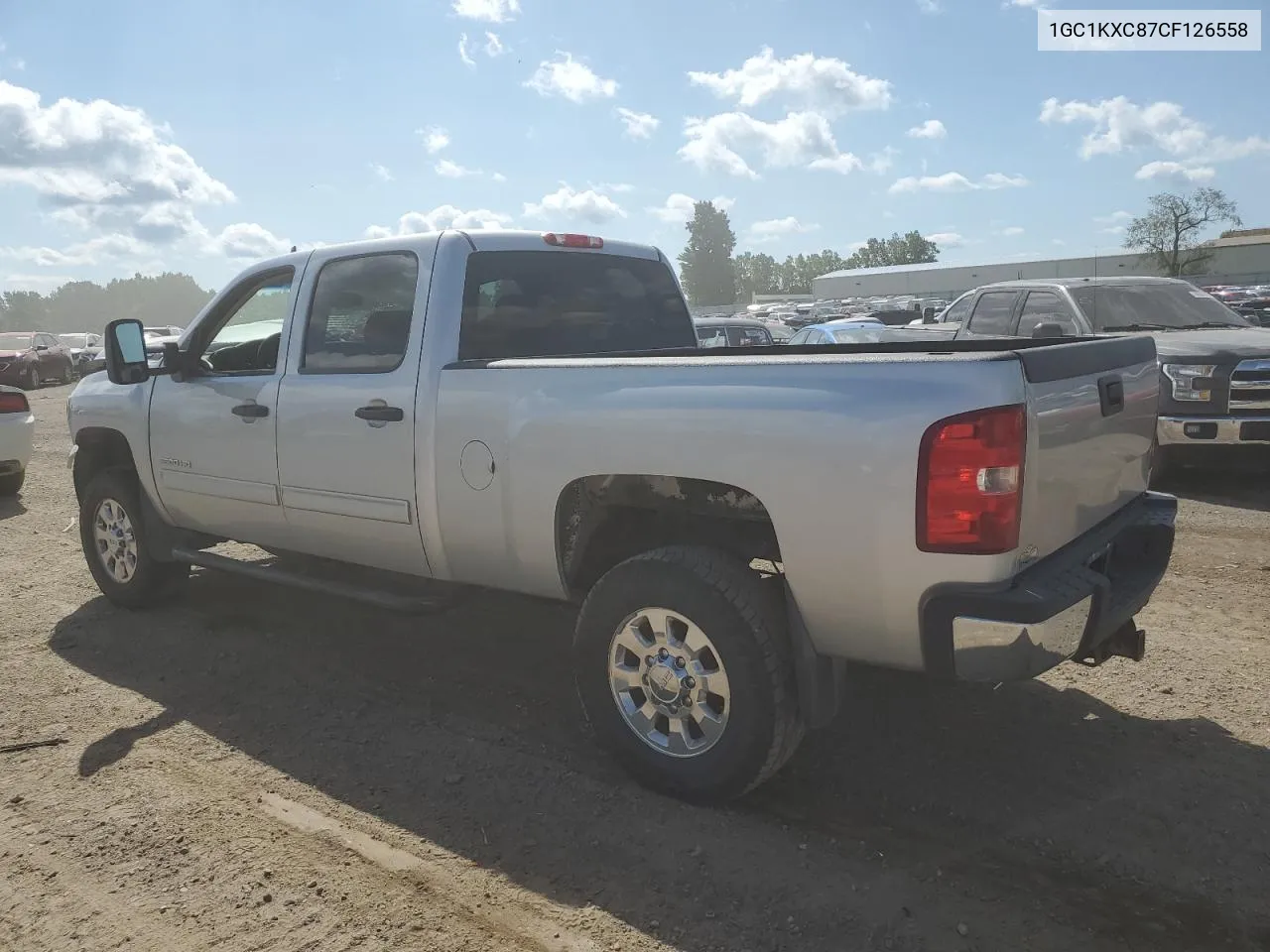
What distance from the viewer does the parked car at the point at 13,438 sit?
9.80 metres

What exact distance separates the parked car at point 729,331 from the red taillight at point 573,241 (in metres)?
9.95

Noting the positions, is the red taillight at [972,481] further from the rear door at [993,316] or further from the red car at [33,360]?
the red car at [33,360]

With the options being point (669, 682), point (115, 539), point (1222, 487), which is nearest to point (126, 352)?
point (115, 539)

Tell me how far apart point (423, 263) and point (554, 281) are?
650 mm

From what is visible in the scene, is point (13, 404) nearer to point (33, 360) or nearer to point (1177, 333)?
point (1177, 333)

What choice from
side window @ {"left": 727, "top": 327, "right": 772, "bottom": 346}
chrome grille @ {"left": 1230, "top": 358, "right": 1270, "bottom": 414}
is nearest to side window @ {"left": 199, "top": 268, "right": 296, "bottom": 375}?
chrome grille @ {"left": 1230, "top": 358, "right": 1270, "bottom": 414}

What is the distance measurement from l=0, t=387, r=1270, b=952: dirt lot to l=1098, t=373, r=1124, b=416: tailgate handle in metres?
1.32

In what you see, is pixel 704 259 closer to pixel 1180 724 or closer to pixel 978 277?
pixel 978 277

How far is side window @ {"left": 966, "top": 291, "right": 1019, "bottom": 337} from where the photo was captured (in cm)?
1009

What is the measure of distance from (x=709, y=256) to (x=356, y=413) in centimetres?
13763

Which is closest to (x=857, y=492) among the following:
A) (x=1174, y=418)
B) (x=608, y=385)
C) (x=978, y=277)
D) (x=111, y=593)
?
(x=608, y=385)

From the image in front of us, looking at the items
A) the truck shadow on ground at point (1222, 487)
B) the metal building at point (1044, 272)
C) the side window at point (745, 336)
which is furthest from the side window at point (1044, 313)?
the metal building at point (1044, 272)

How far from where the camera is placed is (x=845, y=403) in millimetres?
2824

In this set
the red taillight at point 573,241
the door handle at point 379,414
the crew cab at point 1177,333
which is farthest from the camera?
the crew cab at point 1177,333
